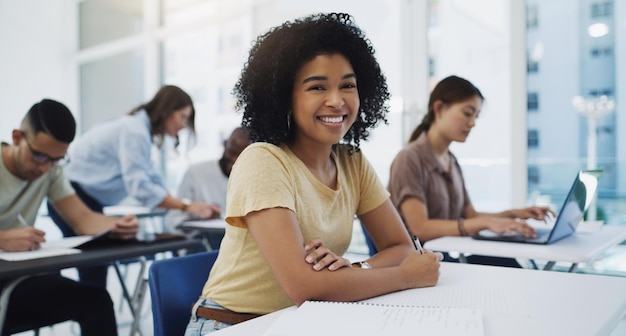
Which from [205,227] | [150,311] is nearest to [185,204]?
[205,227]

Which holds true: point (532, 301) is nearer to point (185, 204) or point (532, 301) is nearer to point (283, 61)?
point (283, 61)

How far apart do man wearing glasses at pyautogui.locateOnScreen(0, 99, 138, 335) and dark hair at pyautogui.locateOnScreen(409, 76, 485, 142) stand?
54.6 inches

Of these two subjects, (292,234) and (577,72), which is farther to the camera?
(577,72)

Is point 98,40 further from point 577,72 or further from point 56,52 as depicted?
point 577,72

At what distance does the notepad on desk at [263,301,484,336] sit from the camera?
883 mm

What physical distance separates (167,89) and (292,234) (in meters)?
2.42

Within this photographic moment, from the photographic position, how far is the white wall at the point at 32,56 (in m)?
6.87

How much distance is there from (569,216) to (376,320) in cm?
130

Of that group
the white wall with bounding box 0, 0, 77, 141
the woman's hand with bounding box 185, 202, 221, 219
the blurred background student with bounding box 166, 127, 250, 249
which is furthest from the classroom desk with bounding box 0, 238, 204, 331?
the white wall with bounding box 0, 0, 77, 141

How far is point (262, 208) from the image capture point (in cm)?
116

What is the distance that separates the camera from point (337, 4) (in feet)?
15.8

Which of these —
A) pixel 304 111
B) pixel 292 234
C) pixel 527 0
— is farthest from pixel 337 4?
pixel 292 234

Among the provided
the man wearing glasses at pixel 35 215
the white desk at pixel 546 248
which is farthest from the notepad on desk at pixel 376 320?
the man wearing glasses at pixel 35 215

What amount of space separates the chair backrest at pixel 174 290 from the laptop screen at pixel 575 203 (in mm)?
1167
